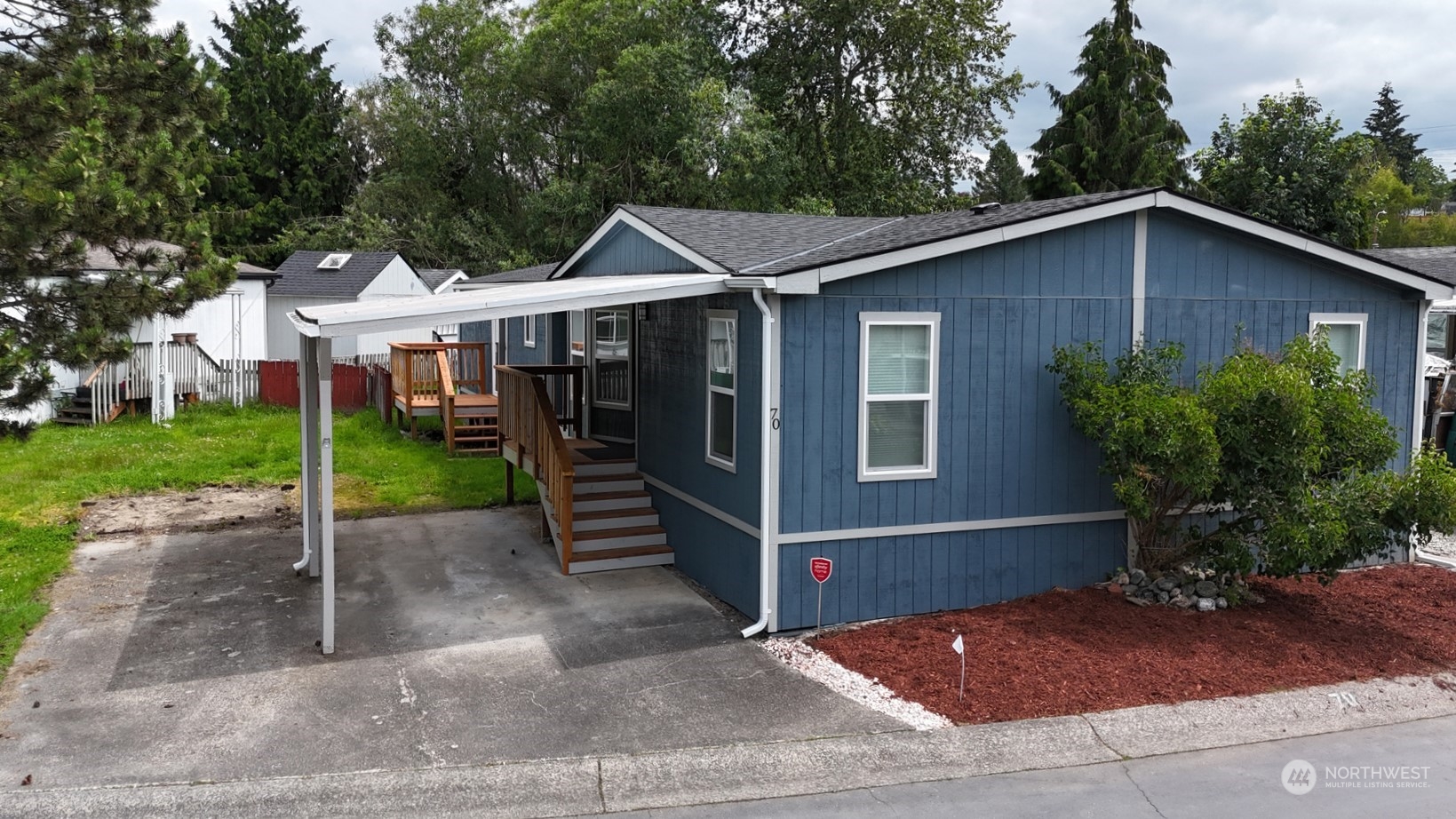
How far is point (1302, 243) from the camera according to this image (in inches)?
356

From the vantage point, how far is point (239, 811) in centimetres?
527

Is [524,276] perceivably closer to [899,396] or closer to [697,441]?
[697,441]

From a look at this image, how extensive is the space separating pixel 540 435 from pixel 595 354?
2.09 metres

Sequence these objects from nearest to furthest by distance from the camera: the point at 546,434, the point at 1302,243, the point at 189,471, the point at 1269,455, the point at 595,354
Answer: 1. the point at 1269,455
2. the point at 1302,243
3. the point at 546,434
4. the point at 595,354
5. the point at 189,471

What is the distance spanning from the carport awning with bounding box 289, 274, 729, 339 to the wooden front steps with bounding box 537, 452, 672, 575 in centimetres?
279

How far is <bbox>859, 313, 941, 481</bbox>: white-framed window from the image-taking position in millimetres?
8070

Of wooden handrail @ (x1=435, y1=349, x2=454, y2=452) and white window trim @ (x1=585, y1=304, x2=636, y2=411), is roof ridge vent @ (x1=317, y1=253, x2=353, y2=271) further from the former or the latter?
white window trim @ (x1=585, y1=304, x2=636, y2=411)

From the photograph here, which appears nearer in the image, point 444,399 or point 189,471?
point 189,471

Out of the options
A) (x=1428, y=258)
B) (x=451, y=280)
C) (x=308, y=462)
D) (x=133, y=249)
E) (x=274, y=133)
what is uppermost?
(x=274, y=133)

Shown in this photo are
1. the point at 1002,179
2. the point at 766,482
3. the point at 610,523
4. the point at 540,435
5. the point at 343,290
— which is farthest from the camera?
the point at 1002,179

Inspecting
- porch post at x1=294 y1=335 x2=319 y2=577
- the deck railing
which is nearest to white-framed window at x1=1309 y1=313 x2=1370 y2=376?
the deck railing

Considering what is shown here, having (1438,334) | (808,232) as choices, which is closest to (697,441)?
(808,232)

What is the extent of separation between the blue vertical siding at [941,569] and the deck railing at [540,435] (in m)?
2.70

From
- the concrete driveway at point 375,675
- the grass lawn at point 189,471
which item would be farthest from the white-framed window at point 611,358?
the concrete driveway at point 375,675
